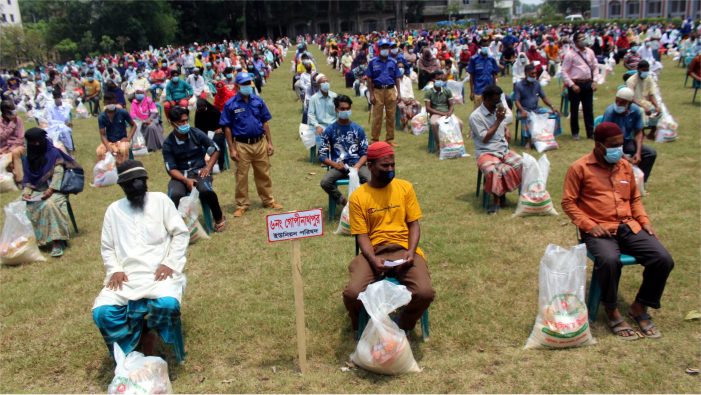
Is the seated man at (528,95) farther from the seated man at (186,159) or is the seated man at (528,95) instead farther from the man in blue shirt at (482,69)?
the seated man at (186,159)

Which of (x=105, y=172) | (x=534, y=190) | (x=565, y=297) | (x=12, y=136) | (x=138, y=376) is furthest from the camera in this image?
(x=105, y=172)

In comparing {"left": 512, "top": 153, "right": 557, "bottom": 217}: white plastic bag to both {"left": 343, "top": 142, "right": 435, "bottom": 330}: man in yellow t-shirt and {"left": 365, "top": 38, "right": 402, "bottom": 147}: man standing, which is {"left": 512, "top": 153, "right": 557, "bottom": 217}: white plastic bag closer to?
{"left": 343, "top": 142, "right": 435, "bottom": 330}: man in yellow t-shirt

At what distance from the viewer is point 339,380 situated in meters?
3.59

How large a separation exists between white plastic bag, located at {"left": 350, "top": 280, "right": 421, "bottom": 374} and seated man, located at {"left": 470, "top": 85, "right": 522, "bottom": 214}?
3.23 m

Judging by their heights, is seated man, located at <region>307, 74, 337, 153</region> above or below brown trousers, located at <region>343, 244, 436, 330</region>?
above

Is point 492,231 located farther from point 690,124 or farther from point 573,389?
point 690,124

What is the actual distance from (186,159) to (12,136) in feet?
12.7

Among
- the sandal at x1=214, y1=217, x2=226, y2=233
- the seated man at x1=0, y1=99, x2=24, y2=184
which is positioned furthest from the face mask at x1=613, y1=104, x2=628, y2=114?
the seated man at x1=0, y1=99, x2=24, y2=184

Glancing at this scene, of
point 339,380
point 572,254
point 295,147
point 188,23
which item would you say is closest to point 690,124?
point 295,147

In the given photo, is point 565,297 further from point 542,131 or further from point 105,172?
point 105,172

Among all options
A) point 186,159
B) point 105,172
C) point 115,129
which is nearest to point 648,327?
point 186,159

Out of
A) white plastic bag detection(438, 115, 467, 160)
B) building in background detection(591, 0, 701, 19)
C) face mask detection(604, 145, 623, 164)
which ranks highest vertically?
building in background detection(591, 0, 701, 19)

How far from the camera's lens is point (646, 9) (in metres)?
67.2

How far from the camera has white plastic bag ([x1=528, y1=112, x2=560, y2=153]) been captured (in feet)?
29.7
